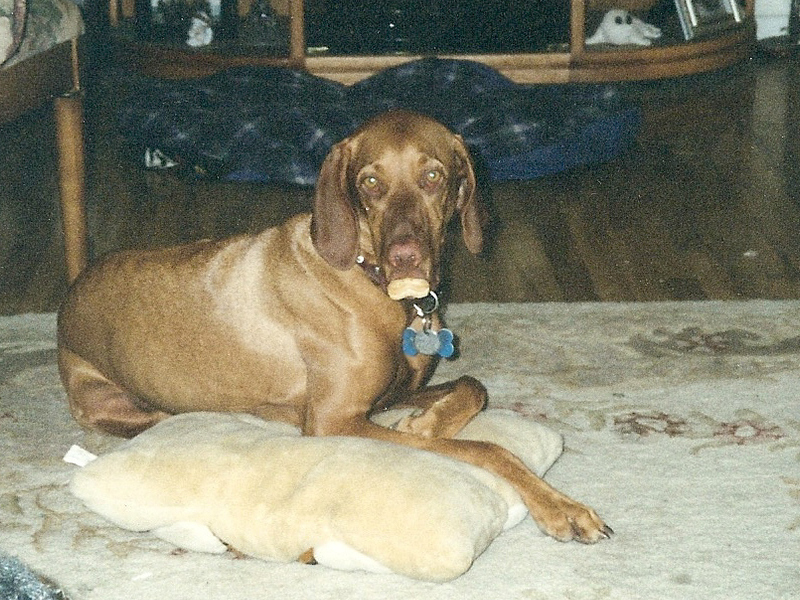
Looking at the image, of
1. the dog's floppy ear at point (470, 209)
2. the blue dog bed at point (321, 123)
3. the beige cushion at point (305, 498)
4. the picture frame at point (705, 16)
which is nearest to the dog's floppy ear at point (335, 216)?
the dog's floppy ear at point (470, 209)

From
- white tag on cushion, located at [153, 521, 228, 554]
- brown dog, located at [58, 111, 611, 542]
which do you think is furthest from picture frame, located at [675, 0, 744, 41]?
white tag on cushion, located at [153, 521, 228, 554]

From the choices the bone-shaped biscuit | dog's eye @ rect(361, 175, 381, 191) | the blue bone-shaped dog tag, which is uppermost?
dog's eye @ rect(361, 175, 381, 191)

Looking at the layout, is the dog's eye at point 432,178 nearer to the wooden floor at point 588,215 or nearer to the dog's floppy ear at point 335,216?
the dog's floppy ear at point 335,216

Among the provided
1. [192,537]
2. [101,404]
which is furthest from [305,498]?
[101,404]

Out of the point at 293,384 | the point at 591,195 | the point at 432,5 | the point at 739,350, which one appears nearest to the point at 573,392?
the point at 739,350

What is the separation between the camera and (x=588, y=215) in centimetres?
440

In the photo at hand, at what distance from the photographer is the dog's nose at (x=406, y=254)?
2.27 metres

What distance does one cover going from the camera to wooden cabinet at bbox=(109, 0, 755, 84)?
19.9 ft

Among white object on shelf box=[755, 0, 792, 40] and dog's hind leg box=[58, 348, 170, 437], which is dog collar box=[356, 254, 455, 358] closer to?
dog's hind leg box=[58, 348, 170, 437]

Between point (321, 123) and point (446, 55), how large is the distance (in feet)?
4.61

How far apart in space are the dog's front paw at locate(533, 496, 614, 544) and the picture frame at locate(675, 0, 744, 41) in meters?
4.67

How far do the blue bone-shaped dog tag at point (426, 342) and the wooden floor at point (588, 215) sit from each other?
1.11 metres

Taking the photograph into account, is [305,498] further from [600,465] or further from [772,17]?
[772,17]

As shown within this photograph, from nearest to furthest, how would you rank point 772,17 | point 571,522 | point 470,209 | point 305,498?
point 305,498 < point 571,522 < point 470,209 < point 772,17
